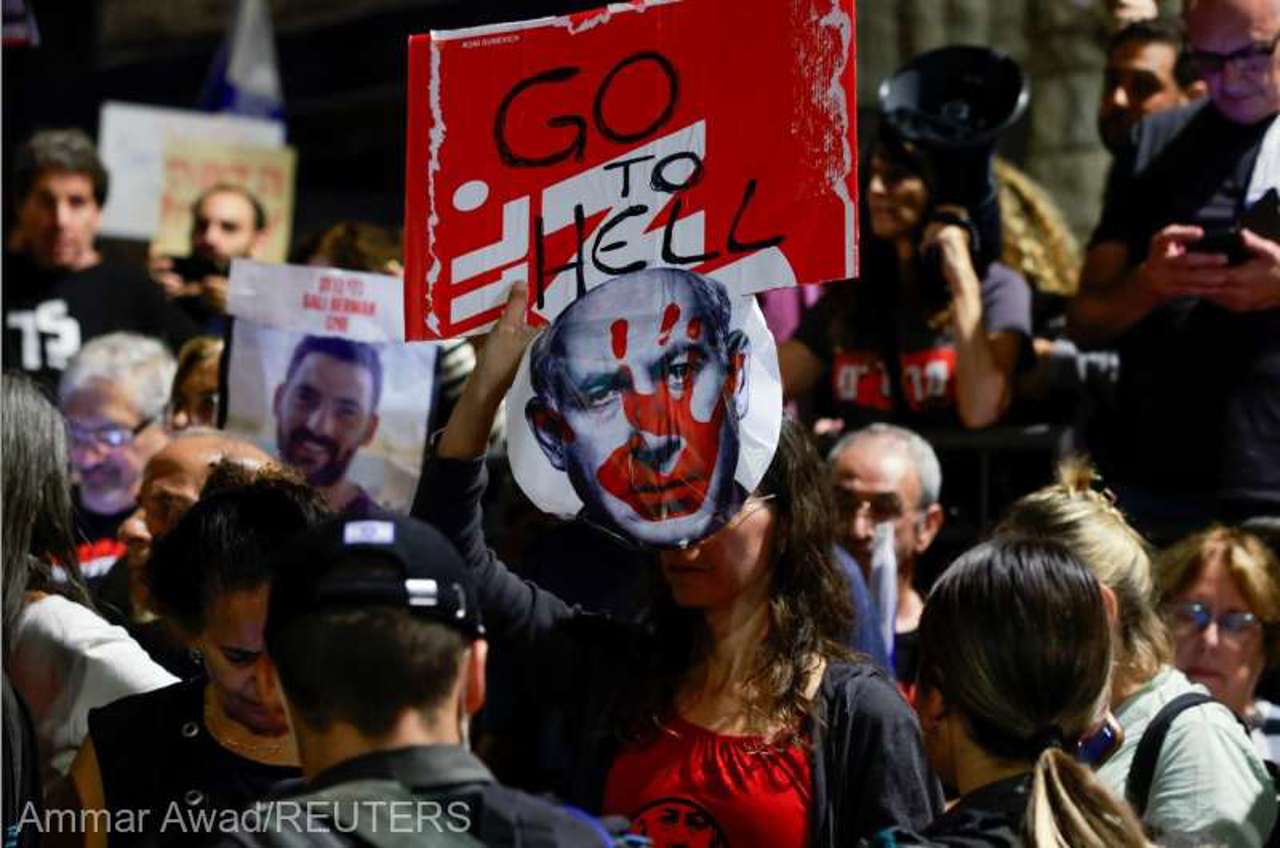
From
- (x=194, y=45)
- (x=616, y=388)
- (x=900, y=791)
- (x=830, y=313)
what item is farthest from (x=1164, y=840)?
(x=194, y=45)

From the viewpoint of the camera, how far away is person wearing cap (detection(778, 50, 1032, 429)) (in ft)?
20.6

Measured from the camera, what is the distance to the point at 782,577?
4195 millimetres

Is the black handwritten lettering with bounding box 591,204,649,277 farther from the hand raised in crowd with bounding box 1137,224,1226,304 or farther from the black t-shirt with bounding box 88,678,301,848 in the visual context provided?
the hand raised in crowd with bounding box 1137,224,1226,304

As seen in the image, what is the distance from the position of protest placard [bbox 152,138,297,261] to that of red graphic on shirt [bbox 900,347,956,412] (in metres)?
3.18

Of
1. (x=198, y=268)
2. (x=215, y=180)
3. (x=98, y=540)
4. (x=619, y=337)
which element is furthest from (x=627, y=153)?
(x=215, y=180)

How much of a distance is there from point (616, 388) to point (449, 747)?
3.60 feet

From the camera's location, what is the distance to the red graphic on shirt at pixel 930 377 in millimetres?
6391

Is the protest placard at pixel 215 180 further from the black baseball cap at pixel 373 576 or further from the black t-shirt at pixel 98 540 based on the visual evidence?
the black baseball cap at pixel 373 576

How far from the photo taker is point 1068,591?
11.9ft

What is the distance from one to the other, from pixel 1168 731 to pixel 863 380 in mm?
2293

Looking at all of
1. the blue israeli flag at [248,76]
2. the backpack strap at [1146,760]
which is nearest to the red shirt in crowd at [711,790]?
the backpack strap at [1146,760]

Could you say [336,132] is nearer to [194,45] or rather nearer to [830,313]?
[194,45]

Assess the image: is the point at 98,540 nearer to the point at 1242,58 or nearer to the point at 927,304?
the point at 927,304

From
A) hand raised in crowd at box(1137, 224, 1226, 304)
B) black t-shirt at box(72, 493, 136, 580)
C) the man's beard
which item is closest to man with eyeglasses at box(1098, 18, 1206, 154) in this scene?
hand raised in crowd at box(1137, 224, 1226, 304)
